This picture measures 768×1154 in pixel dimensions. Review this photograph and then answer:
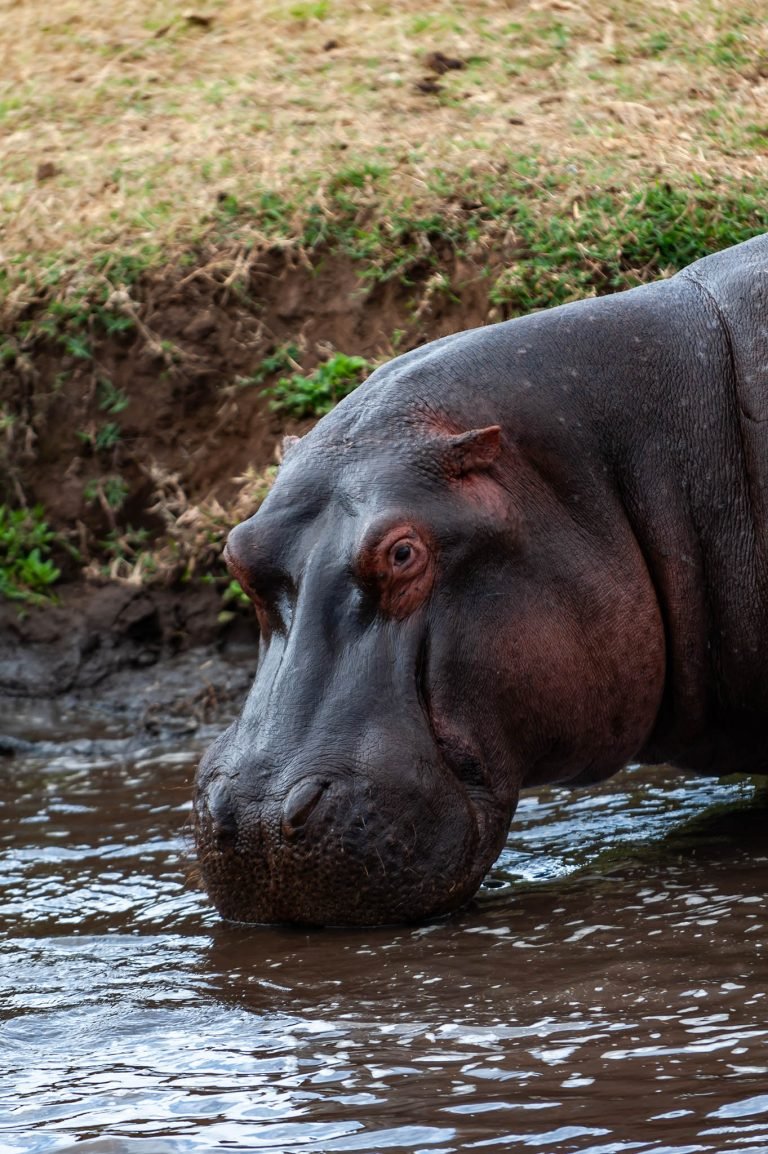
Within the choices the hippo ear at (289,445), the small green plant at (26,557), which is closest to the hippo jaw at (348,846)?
the hippo ear at (289,445)

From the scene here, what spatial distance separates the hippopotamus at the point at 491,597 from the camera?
12.7ft

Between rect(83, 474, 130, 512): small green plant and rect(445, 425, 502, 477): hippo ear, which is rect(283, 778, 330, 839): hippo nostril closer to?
rect(445, 425, 502, 477): hippo ear

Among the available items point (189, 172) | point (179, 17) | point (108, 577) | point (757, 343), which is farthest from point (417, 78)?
point (757, 343)

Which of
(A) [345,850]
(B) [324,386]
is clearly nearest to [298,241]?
(B) [324,386]

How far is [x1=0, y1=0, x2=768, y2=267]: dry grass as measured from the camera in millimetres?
8625

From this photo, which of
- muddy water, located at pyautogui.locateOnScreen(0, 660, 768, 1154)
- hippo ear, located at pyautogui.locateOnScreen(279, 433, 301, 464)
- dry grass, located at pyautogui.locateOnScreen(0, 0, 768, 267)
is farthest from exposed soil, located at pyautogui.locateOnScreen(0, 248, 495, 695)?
hippo ear, located at pyautogui.locateOnScreen(279, 433, 301, 464)

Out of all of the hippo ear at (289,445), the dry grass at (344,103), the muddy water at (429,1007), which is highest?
the dry grass at (344,103)

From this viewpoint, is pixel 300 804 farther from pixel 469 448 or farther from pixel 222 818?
pixel 469 448

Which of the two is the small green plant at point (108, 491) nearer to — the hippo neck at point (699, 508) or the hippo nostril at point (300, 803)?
the hippo neck at point (699, 508)

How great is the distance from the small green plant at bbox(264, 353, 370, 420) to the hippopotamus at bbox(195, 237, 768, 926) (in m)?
3.14

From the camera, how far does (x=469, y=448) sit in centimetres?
411

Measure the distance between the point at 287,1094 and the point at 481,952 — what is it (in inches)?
33.8

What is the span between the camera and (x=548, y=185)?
26.9 feet

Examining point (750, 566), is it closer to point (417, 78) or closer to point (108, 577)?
point (108, 577)
